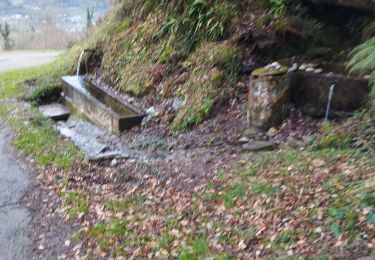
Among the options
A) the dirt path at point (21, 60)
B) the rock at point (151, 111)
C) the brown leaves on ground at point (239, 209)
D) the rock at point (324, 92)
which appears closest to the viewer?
the brown leaves on ground at point (239, 209)

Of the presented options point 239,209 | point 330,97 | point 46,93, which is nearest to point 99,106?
point 46,93

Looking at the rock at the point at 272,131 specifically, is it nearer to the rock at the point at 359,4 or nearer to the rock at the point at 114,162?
the rock at the point at 114,162

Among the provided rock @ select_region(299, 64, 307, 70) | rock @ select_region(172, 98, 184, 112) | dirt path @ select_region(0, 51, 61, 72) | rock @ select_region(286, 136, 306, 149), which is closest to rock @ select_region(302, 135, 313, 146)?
rock @ select_region(286, 136, 306, 149)

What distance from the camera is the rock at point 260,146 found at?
25.8 ft

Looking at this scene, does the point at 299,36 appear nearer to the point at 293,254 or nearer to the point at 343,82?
the point at 343,82

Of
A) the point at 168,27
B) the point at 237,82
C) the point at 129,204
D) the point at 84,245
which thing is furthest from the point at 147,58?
the point at 84,245

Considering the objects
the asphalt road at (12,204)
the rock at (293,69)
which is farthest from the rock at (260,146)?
the asphalt road at (12,204)

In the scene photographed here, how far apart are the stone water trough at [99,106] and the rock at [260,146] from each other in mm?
3219

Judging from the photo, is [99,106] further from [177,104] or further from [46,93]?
[46,93]

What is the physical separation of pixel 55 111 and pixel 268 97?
682cm

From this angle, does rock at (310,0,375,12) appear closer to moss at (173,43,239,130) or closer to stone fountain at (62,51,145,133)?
moss at (173,43,239,130)

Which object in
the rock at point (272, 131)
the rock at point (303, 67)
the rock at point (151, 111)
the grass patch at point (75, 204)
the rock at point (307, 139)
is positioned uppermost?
the rock at point (303, 67)

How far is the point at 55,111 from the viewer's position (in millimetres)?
13461

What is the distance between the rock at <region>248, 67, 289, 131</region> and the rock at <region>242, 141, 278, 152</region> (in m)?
0.60
